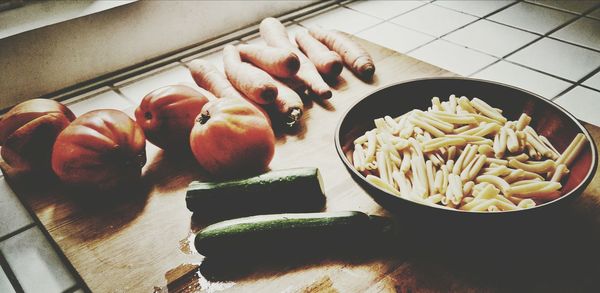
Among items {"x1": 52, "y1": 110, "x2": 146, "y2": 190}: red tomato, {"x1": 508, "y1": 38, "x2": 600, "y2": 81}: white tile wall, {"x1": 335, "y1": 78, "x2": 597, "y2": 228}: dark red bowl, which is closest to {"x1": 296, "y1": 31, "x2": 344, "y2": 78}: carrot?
{"x1": 335, "y1": 78, "x2": 597, "y2": 228}: dark red bowl

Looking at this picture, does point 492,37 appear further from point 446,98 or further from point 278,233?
point 278,233

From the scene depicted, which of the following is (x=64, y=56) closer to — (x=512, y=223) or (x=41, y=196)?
(x=41, y=196)

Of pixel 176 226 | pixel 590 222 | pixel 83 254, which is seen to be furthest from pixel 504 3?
pixel 83 254

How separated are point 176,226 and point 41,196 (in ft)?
1.03

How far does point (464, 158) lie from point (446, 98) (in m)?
0.20

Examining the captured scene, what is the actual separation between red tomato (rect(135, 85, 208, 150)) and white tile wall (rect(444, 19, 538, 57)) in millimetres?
1196

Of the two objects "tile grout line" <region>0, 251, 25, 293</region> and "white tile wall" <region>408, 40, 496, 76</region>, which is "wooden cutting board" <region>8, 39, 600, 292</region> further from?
"white tile wall" <region>408, 40, 496, 76</region>

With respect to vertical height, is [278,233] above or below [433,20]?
above

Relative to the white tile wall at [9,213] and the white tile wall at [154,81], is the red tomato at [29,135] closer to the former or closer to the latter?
the white tile wall at [9,213]

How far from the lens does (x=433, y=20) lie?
2.00 m

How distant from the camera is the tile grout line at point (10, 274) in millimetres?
953

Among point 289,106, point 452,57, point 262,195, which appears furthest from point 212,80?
point 452,57

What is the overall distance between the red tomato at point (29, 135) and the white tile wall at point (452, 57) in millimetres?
1225

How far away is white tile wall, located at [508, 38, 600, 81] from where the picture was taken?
1.55 m
